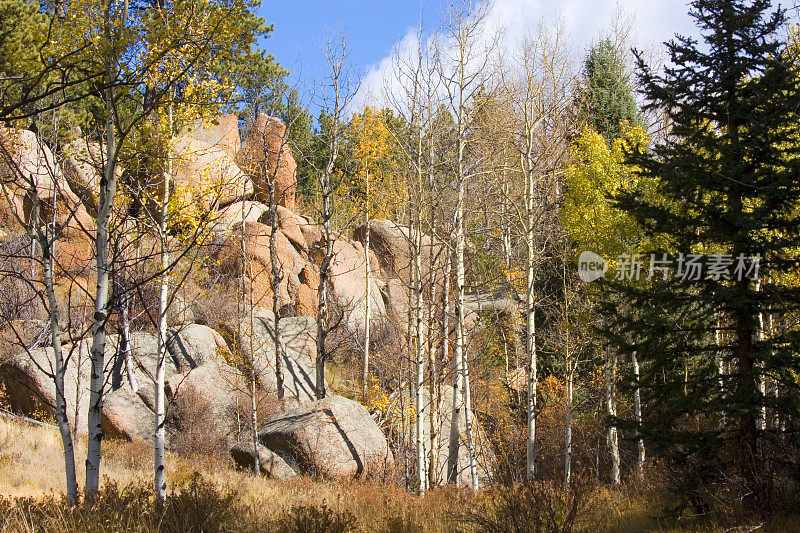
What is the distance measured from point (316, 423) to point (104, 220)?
30.7 feet

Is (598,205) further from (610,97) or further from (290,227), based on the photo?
(290,227)

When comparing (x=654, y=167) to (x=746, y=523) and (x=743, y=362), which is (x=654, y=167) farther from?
(x=746, y=523)

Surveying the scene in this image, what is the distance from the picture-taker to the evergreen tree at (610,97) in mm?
27156

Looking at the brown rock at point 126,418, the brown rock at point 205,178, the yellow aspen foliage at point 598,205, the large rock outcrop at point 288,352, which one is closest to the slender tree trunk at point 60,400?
the brown rock at point 205,178

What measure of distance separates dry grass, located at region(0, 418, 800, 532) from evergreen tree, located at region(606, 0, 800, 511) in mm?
1094

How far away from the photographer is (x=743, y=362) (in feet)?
27.7

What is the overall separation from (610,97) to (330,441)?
21.3 m

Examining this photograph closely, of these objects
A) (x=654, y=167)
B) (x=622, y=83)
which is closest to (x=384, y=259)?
(x=622, y=83)

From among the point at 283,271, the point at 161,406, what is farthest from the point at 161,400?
the point at 283,271

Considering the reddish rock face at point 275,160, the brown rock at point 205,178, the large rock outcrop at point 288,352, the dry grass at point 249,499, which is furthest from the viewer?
the reddish rock face at point 275,160

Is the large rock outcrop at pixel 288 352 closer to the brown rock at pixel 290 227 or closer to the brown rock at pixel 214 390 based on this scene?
the brown rock at pixel 214 390

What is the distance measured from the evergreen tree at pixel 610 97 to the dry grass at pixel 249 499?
60.2 feet

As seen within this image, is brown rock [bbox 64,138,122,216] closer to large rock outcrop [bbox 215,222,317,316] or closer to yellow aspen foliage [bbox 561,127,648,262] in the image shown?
yellow aspen foliage [bbox 561,127,648,262]

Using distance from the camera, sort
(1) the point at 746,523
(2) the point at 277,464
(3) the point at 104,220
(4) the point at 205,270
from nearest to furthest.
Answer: (3) the point at 104,220 < (1) the point at 746,523 < (2) the point at 277,464 < (4) the point at 205,270
